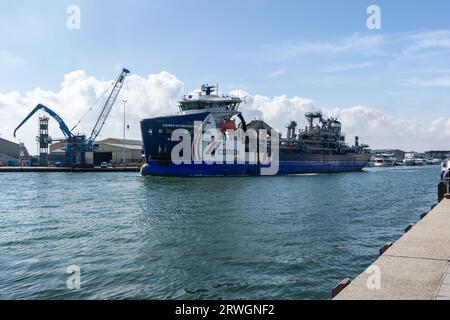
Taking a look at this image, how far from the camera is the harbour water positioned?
43.7ft

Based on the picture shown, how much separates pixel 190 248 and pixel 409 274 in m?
11.4

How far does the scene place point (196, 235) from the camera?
2127 cm

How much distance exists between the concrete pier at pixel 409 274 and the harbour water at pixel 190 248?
3150 millimetres

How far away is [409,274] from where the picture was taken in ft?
28.2

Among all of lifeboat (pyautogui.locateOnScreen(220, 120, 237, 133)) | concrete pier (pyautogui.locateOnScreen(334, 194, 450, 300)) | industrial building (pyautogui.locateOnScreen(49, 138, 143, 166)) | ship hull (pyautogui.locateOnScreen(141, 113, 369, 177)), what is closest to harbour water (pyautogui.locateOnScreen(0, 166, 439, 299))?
concrete pier (pyautogui.locateOnScreen(334, 194, 450, 300))

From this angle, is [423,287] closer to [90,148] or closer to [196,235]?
[196,235]

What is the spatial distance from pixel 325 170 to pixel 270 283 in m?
101

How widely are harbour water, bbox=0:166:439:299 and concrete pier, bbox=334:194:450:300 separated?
3.15m

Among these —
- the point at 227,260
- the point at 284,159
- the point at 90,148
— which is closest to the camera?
the point at 227,260

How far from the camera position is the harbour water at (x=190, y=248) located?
1331 centimetres

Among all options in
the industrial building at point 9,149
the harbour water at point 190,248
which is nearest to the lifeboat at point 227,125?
the harbour water at point 190,248

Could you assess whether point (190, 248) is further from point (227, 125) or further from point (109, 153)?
point (109, 153)
